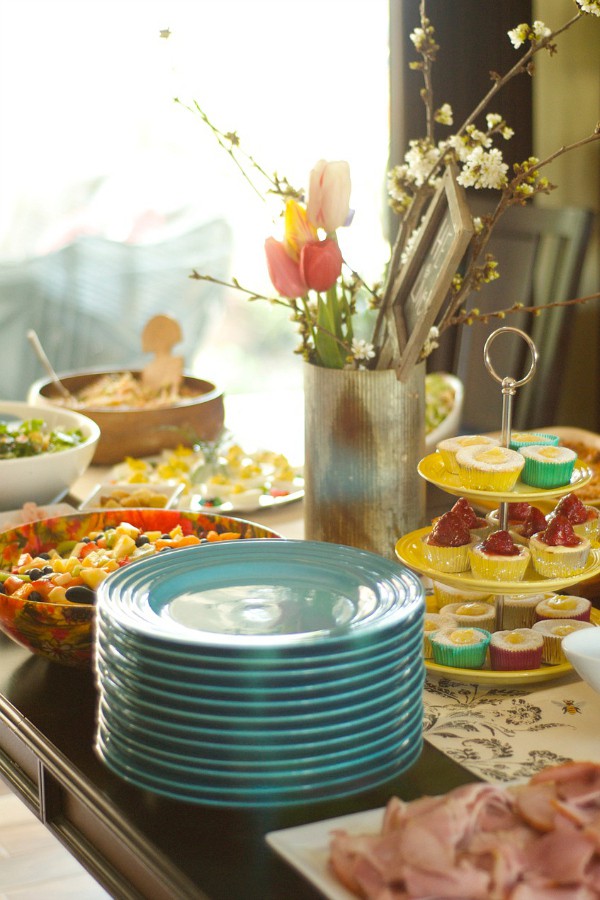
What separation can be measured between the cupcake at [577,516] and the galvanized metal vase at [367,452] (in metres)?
0.23

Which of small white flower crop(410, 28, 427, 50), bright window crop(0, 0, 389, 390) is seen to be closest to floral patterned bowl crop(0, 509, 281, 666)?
small white flower crop(410, 28, 427, 50)

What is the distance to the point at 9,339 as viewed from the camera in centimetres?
434

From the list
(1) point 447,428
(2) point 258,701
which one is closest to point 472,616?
(2) point 258,701

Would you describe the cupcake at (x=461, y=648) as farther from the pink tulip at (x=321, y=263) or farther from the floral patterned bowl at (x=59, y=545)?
the pink tulip at (x=321, y=263)

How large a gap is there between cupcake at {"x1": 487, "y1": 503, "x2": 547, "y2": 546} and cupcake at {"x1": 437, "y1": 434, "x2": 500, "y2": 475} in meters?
0.08

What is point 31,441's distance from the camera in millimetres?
1642

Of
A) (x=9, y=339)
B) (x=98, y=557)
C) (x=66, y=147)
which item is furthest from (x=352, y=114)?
(x=98, y=557)

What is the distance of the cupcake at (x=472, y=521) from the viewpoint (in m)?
1.09

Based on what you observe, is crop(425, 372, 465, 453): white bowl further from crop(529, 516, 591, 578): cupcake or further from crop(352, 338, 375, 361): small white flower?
crop(529, 516, 591, 578): cupcake

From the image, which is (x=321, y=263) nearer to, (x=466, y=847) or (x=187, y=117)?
(x=466, y=847)

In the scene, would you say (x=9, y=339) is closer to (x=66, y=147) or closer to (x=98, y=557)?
(x=66, y=147)

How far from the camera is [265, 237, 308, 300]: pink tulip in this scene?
121 cm

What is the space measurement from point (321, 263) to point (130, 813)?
24.7 inches

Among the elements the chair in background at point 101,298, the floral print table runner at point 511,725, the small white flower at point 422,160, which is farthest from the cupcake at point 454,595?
the chair in background at point 101,298
